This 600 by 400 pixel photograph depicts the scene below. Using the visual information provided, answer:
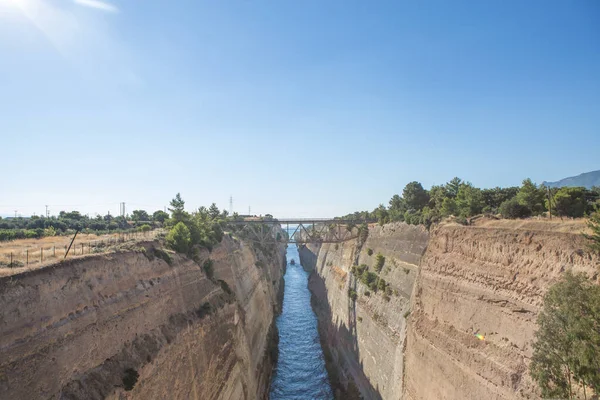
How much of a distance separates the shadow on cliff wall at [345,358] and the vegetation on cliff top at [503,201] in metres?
11.0

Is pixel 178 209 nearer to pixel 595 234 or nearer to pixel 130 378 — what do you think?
pixel 130 378

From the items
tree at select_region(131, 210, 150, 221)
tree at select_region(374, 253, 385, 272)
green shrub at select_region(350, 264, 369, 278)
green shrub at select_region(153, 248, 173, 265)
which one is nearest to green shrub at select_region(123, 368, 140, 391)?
green shrub at select_region(153, 248, 173, 265)

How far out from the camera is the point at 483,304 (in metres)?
16.6

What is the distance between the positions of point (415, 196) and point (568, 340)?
23.1m

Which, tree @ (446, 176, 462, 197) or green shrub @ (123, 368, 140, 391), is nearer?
green shrub @ (123, 368, 140, 391)

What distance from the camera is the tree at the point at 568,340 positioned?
10.5 m

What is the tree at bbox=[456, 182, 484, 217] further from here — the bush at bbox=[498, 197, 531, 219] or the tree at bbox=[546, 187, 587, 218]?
the tree at bbox=[546, 187, 587, 218]

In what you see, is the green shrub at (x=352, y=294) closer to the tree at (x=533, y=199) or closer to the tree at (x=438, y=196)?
the tree at (x=438, y=196)

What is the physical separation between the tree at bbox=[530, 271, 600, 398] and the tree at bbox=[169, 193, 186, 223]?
24900 mm

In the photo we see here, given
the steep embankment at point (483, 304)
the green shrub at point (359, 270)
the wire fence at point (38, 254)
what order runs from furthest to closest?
the green shrub at point (359, 270) < the steep embankment at point (483, 304) < the wire fence at point (38, 254)

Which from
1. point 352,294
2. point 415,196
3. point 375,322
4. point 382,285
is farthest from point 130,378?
point 415,196

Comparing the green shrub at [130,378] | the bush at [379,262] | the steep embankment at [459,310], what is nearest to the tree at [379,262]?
the bush at [379,262]

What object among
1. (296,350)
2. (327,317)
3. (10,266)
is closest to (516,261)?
(10,266)

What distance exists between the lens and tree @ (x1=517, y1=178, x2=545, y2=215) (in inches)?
723
